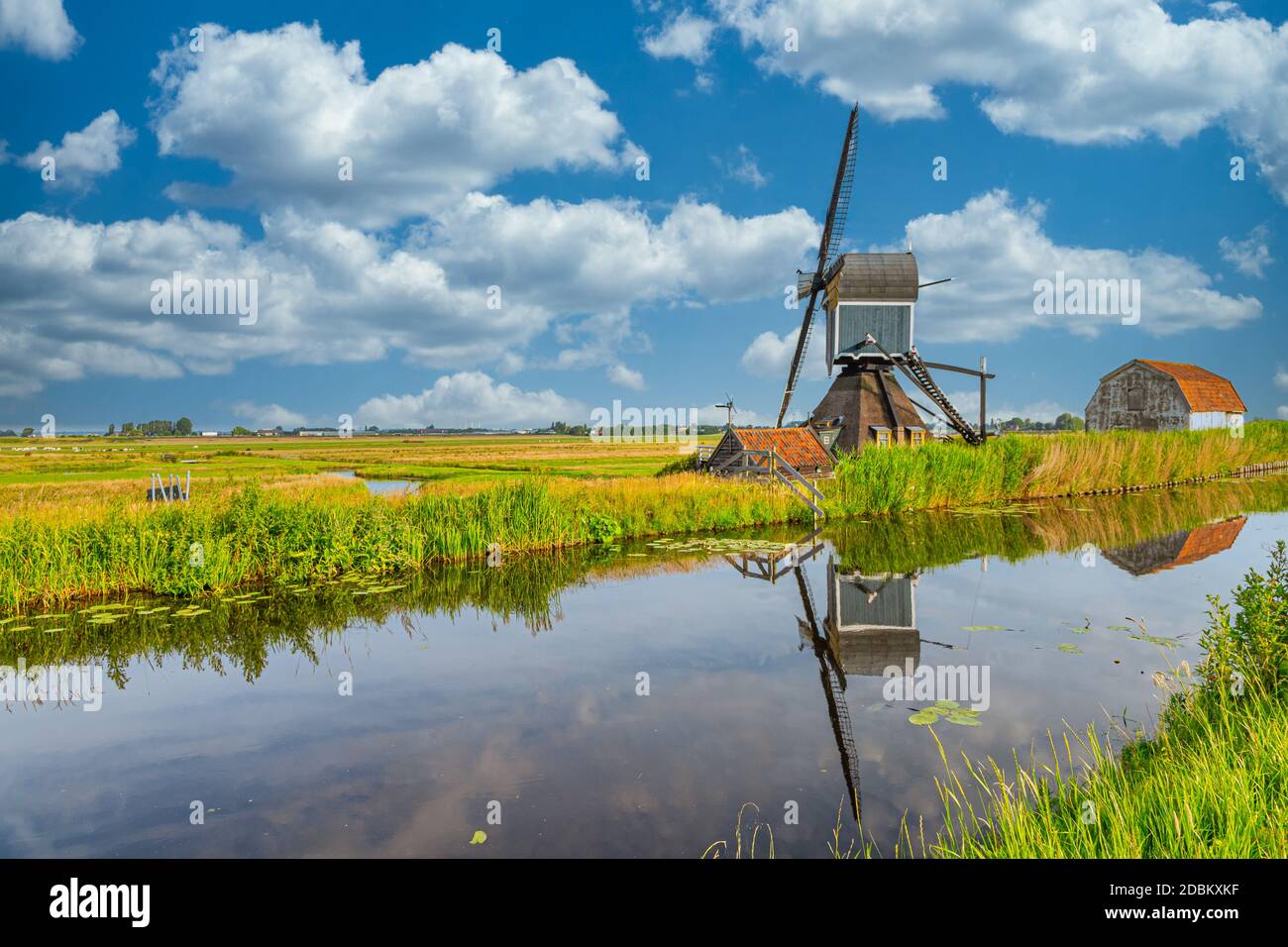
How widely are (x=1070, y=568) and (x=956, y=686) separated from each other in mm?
8505

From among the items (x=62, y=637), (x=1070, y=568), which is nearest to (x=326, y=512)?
(x=62, y=637)

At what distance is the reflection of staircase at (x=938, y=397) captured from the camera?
102ft

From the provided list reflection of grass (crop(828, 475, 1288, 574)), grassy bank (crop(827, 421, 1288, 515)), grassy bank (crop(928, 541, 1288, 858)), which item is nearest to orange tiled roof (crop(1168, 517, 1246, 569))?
reflection of grass (crop(828, 475, 1288, 574))

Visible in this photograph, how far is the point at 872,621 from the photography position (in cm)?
1097

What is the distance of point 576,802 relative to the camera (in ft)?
18.4

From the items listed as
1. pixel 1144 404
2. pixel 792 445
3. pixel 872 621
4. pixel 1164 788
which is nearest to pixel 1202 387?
pixel 1144 404

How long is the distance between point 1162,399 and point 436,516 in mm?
50222

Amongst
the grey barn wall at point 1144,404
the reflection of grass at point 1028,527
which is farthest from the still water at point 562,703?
the grey barn wall at point 1144,404

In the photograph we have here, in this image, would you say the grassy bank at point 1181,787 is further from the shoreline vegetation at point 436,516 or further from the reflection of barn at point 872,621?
the shoreline vegetation at point 436,516

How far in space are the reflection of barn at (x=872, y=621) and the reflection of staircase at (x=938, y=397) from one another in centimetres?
1968

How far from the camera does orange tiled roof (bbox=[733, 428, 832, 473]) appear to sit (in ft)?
84.6

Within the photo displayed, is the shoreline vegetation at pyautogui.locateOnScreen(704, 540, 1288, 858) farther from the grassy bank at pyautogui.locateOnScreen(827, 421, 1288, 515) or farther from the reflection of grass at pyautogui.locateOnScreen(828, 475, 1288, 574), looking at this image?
the grassy bank at pyautogui.locateOnScreen(827, 421, 1288, 515)

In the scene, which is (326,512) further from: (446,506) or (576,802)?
(576,802)

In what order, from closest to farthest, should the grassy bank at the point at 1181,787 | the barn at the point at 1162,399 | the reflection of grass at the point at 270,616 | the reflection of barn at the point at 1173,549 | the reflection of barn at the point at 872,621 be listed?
the grassy bank at the point at 1181,787, the reflection of barn at the point at 872,621, the reflection of grass at the point at 270,616, the reflection of barn at the point at 1173,549, the barn at the point at 1162,399
